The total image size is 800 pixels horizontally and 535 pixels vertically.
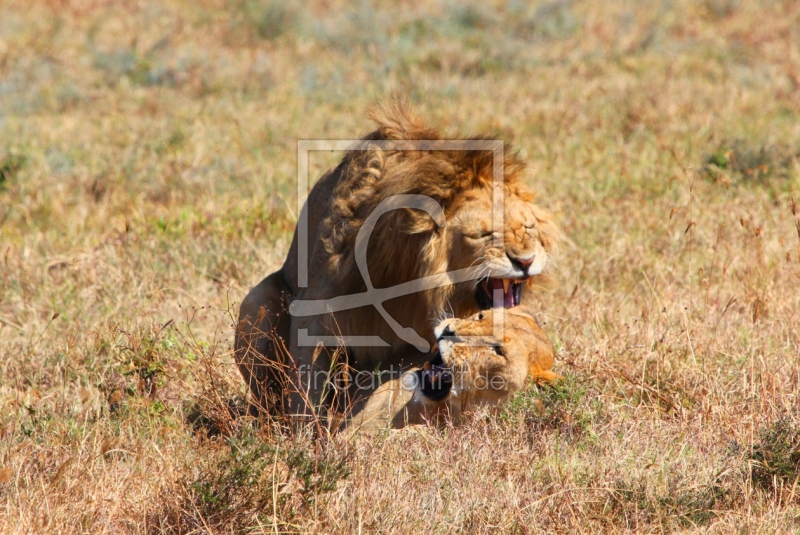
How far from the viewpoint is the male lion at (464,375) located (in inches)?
156

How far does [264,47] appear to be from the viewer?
14391 millimetres

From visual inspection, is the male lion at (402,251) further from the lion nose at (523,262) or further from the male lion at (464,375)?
the male lion at (464,375)

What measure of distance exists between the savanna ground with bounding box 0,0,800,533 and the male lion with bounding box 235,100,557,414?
1.31 feet

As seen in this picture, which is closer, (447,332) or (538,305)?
(447,332)

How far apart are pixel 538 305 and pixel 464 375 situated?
1507mm

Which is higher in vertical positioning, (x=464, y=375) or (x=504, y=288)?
(x=504, y=288)

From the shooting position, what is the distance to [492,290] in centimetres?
437

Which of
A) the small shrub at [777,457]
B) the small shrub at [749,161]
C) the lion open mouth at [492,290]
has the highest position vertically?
the small shrub at [749,161]

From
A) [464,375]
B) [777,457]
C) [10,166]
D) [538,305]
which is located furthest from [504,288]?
[10,166]

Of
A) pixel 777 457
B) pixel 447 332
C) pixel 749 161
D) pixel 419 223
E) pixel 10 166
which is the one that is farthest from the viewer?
pixel 10 166

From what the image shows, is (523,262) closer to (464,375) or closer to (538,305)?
(464,375)

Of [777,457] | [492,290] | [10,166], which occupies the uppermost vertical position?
[10,166]

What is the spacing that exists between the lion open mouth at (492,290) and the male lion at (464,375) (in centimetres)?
6

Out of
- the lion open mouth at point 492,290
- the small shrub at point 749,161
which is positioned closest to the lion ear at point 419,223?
the lion open mouth at point 492,290
